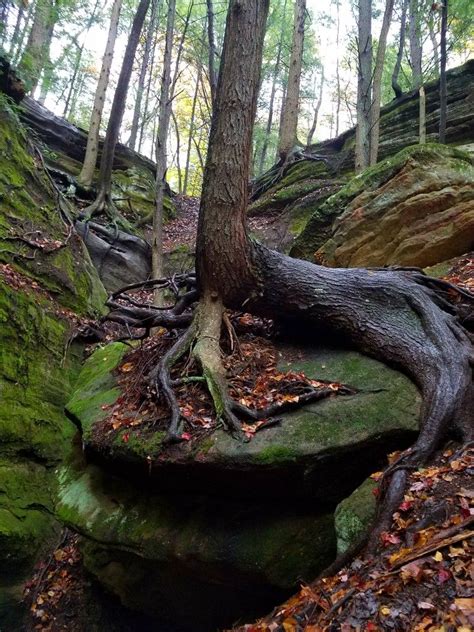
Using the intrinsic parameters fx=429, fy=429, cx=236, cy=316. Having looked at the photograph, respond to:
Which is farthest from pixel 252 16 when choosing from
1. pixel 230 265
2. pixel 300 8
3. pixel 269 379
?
pixel 300 8

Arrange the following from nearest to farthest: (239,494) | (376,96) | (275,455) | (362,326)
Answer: (275,455) → (239,494) → (362,326) → (376,96)

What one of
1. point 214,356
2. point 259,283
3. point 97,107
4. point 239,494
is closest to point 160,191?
point 259,283

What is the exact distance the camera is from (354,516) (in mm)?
3375

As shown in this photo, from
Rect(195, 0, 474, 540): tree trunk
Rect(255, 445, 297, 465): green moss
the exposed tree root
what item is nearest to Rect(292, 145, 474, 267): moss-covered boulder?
the exposed tree root

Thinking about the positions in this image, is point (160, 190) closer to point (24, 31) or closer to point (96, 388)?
point (96, 388)

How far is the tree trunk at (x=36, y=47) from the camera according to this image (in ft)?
39.1

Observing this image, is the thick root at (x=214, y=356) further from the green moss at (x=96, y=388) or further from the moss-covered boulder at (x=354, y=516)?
the green moss at (x=96, y=388)

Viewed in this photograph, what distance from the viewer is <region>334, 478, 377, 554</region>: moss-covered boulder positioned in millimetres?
3271

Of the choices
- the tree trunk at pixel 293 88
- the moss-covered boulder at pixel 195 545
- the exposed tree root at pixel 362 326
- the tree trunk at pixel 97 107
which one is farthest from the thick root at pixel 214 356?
the tree trunk at pixel 293 88

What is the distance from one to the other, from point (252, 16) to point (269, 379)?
4222 mm

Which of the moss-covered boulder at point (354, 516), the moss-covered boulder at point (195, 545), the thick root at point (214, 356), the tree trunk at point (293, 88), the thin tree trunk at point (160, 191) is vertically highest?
the tree trunk at point (293, 88)

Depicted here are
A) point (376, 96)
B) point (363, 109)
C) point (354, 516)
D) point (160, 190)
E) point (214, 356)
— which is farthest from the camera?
point (363, 109)

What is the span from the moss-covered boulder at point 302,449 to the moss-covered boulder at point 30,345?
216 cm

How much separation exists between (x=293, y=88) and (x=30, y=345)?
542 inches
